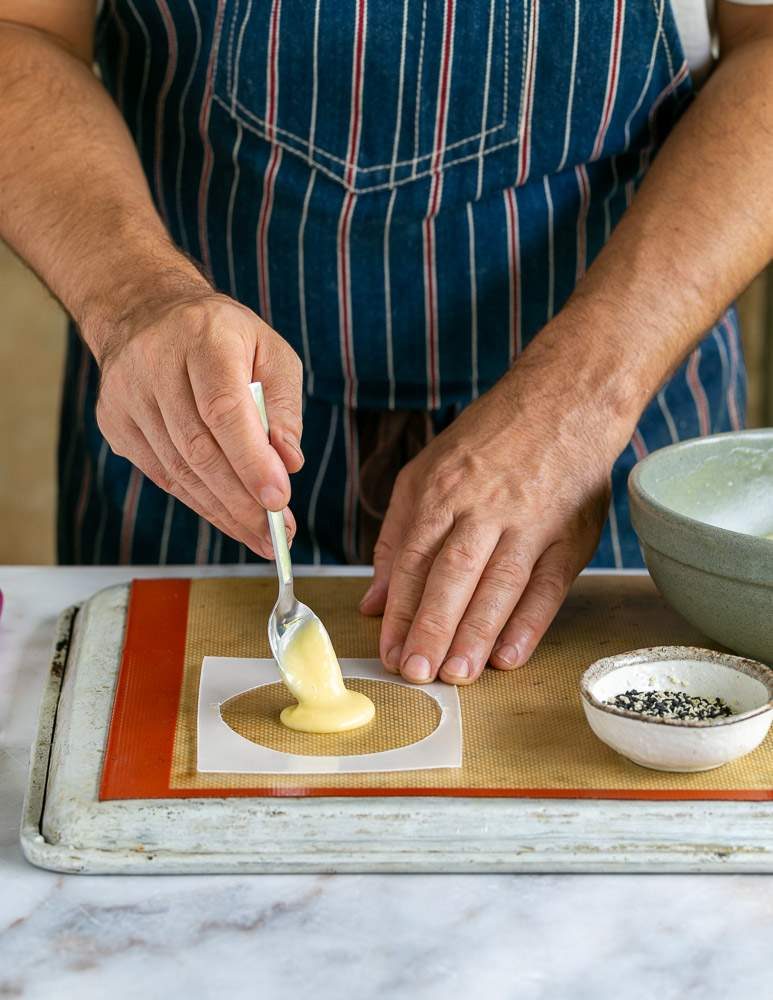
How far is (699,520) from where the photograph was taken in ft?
2.90

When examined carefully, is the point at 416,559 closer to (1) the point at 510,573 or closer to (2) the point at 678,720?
(1) the point at 510,573

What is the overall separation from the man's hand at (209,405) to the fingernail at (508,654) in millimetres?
161

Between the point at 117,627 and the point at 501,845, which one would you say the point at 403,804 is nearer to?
the point at 501,845

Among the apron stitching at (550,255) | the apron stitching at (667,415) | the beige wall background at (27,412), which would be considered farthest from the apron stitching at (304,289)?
the beige wall background at (27,412)

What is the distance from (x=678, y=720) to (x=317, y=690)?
214 millimetres

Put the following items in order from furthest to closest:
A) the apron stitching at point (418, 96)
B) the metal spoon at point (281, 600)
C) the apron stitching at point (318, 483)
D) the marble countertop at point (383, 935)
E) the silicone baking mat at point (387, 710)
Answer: the apron stitching at point (318, 483) < the apron stitching at point (418, 96) < the metal spoon at point (281, 600) < the silicone baking mat at point (387, 710) < the marble countertop at point (383, 935)

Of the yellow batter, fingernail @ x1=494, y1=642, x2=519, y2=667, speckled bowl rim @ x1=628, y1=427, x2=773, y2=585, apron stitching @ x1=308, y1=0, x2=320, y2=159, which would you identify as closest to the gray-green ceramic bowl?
speckled bowl rim @ x1=628, y1=427, x2=773, y2=585

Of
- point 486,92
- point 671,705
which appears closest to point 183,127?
point 486,92

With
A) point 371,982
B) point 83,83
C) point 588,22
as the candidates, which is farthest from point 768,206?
point 371,982

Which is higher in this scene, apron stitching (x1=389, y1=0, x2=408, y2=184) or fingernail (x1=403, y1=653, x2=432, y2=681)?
apron stitching (x1=389, y1=0, x2=408, y2=184)

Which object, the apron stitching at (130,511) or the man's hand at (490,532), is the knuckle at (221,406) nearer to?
the man's hand at (490,532)

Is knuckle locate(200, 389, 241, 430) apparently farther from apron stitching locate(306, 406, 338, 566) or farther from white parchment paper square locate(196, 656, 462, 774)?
apron stitching locate(306, 406, 338, 566)

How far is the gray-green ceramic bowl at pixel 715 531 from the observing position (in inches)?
31.0

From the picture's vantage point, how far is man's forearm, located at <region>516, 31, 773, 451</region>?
98 cm
